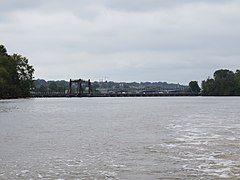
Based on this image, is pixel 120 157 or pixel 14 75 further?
pixel 14 75

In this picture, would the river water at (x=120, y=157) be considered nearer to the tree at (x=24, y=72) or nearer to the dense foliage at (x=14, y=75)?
the dense foliage at (x=14, y=75)

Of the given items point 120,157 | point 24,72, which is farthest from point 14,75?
point 120,157

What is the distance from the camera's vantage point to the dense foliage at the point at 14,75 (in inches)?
5448

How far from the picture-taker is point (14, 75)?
148500mm

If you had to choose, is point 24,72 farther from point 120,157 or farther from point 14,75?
point 120,157

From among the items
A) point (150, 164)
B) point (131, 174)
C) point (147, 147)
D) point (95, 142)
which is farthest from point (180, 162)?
point (95, 142)

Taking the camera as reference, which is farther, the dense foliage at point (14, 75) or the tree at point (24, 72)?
the tree at point (24, 72)

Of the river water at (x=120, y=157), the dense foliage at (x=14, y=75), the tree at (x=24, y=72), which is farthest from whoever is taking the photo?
the tree at (x=24, y=72)

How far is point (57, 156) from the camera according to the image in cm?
2381

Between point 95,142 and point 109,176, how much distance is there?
12.5 meters

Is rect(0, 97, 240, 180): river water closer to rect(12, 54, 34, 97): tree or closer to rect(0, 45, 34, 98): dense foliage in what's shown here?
rect(0, 45, 34, 98): dense foliage

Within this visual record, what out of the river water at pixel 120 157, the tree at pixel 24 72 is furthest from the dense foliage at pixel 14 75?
the river water at pixel 120 157

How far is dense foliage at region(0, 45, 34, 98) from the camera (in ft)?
454

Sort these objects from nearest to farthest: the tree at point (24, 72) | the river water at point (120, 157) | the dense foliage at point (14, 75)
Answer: the river water at point (120, 157) < the dense foliage at point (14, 75) < the tree at point (24, 72)
